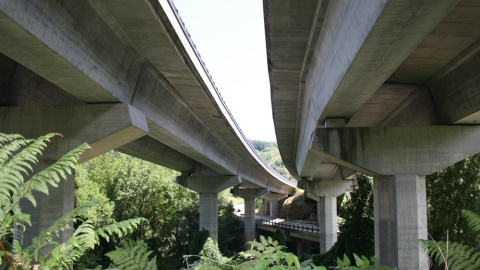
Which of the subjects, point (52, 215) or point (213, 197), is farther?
point (213, 197)

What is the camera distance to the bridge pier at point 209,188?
1423 inches

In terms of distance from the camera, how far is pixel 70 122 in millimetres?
12008

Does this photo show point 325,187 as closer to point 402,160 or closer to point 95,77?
point 402,160

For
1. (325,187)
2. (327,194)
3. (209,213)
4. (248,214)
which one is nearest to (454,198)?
(325,187)

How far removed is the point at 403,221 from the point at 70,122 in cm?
1015

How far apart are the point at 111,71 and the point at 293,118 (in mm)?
10542

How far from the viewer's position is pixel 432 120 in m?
14.0

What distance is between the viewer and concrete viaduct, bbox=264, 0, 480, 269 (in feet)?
27.9

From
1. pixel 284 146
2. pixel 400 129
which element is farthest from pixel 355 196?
pixel 400 129

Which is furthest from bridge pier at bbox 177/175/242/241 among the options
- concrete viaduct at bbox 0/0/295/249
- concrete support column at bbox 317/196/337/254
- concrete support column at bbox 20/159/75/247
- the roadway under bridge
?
concrete support column at bbox 20/159/75/247

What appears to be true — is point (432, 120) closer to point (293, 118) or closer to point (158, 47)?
point (293, 118)

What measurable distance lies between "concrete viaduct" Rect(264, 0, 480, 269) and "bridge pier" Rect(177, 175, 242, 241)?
60.6ft

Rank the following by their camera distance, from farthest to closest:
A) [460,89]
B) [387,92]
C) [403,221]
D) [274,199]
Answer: [274,199]
[387,92]
[403,221]
[460,89]

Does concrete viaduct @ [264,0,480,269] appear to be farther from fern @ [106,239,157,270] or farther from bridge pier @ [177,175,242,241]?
bridge pier @ [177,175,242,241]
